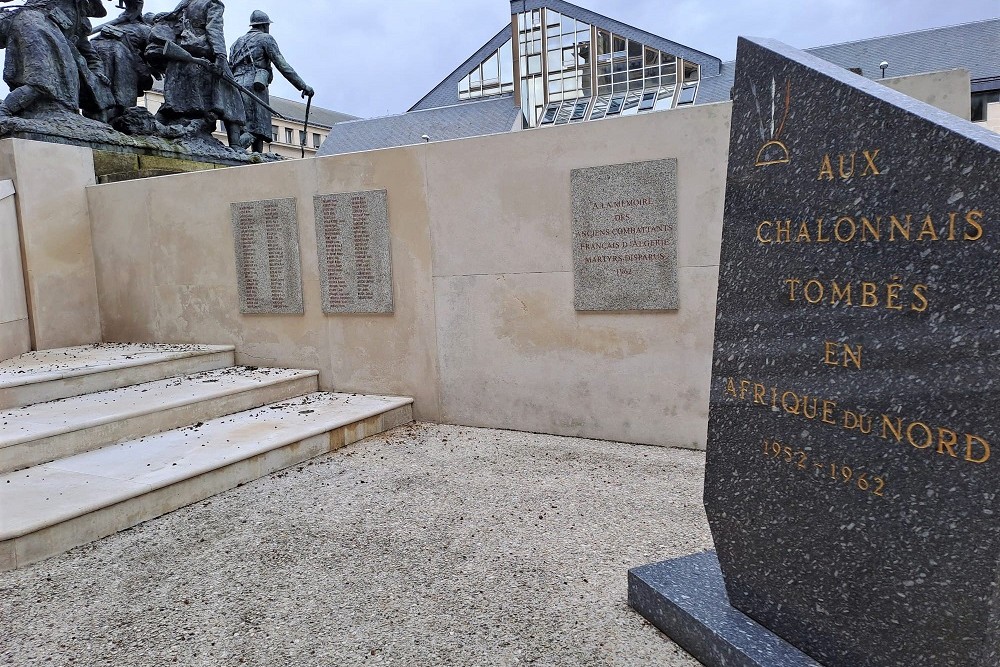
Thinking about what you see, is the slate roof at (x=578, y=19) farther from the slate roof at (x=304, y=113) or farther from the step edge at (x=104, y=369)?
the step edge at (x=104, y=369)

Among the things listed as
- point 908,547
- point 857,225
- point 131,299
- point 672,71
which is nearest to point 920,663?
point 908,547

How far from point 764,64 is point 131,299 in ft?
19.2

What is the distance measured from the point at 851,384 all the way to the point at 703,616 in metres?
0.83

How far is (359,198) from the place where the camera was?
4.93 metres

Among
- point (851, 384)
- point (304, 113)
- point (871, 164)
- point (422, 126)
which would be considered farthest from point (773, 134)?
point (304, 113)

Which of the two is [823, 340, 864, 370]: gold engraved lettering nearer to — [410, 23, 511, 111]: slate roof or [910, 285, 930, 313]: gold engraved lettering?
[910, 285, 930, 313]: gold engraved lettering

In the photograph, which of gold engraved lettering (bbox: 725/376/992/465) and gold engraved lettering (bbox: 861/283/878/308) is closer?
gold engraved lettering (bbox: 725/376/992/465)

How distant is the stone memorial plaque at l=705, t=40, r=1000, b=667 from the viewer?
133cm

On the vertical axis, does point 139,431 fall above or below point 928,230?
below

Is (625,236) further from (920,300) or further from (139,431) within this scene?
(139,431)

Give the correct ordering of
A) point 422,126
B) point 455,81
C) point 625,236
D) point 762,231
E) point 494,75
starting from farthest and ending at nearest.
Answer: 1. point 455,81
2. point 494,75
3. point 422,126
4. point 625,236
5. point 762,231

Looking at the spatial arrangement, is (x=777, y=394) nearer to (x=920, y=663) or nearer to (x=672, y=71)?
(x=920, y=663)

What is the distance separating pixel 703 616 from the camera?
6.44 ft

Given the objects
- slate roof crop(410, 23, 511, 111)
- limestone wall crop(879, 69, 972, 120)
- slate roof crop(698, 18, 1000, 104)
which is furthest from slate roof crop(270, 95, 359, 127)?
limestone wall crop(879, 69, 972, 120)
